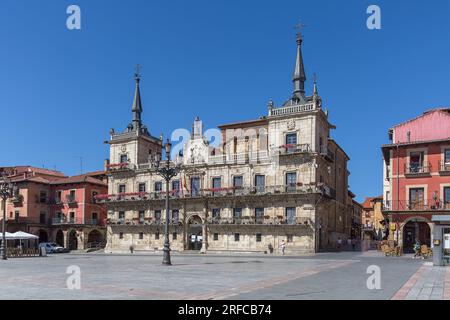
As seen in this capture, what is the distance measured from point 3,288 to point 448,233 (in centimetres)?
2059

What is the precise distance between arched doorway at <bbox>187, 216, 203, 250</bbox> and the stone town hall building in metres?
0.11

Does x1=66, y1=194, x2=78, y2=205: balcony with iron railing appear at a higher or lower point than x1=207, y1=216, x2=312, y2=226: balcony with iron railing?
higher

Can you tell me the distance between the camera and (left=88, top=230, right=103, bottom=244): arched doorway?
60438 mm

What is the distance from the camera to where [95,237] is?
61.3 m

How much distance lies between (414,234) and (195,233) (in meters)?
22.3

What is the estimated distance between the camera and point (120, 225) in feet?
177

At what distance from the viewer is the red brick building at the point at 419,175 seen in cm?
3678

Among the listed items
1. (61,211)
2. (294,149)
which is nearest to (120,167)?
(61,211)

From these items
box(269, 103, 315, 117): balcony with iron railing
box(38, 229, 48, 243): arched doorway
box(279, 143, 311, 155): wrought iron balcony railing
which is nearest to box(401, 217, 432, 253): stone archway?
box(279, 143, 311, 155): wrought iron balcony railing

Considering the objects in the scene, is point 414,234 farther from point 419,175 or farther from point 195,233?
point 195,233

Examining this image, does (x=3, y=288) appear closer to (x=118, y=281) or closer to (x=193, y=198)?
(x=118, y=281)

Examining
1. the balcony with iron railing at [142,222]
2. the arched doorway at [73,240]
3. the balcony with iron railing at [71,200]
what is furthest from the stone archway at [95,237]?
the balcony with iron railing at [142,222]

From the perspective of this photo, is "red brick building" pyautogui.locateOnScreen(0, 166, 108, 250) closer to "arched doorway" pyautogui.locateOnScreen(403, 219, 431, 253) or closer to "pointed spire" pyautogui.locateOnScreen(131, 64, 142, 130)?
"pointed spire" pyautogui.locateOnScreen(131, 64, 142, 130)
